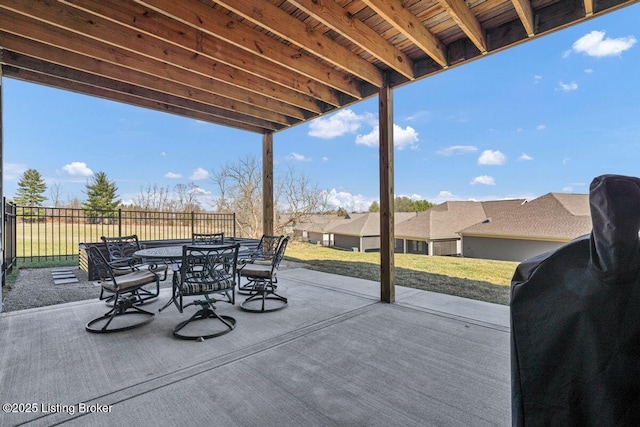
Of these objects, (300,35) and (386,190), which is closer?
(300,35)

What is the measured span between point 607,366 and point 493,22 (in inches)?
139

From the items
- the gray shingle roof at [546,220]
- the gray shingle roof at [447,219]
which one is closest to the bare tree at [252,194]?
the gray shingle roof at [447,219]

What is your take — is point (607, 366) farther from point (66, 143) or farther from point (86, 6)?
point (66, 143)

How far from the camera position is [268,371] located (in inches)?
84.6

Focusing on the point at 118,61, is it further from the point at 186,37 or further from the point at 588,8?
the point at 588,8

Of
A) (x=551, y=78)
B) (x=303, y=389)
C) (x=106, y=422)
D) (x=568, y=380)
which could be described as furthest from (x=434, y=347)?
(x=551, y=78)

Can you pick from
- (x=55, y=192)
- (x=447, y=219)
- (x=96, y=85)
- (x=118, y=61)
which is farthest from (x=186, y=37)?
(x=447, y=219)

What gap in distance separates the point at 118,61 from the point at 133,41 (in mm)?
422

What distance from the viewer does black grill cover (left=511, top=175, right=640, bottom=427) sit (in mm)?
688

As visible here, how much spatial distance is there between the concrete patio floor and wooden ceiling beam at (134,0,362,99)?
9.60 feet

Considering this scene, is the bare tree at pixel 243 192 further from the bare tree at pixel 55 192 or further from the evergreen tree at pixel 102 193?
the evergreen tree at pixel 102 193

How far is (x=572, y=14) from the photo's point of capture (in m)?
2.67

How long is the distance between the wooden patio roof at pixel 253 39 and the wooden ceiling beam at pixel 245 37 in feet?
0.03

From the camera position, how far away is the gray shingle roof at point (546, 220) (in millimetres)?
9094
